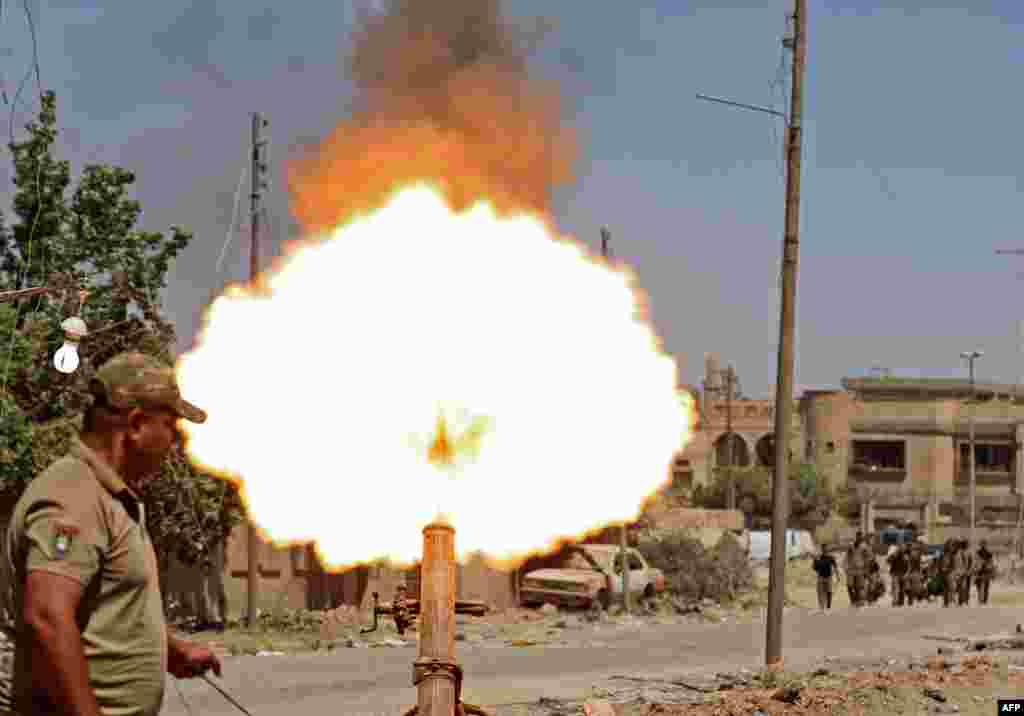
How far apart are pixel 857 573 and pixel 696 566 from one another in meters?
4.04

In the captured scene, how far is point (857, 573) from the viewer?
39469 mm

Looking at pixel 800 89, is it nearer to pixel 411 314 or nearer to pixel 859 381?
pixel 411 314

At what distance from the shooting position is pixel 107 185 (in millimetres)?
26562

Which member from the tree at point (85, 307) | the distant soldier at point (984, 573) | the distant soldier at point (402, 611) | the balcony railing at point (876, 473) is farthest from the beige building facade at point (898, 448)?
the distant soldier at point (402, 611)

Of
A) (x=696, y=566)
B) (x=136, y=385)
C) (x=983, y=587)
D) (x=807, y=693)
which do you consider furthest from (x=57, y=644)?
(x=983, y=587)

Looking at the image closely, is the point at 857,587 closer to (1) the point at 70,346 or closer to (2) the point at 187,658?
(1) the point at 70,346

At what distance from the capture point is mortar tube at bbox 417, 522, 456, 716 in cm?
900

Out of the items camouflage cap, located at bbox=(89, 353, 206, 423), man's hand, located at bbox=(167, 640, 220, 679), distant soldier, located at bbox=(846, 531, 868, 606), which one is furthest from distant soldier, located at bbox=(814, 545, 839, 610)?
camouflage cap, located at bbox=(89, 353, 206, 423)

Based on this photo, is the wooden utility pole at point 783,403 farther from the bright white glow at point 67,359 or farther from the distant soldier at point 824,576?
the distant soldier at point 824,576

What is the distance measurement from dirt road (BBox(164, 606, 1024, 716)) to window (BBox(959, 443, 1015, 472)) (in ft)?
183

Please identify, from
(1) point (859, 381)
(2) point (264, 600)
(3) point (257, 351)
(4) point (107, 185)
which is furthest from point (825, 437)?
(3) point (257, 351)

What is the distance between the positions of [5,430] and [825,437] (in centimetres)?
7107

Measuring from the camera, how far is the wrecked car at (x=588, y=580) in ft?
118

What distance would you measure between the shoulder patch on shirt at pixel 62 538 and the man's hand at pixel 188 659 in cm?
107
